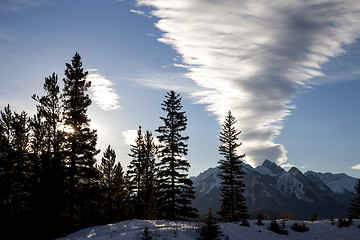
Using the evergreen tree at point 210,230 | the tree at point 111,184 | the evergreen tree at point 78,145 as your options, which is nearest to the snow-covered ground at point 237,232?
the evergreen tree at point 210,230

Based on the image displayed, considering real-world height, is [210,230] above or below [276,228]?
above

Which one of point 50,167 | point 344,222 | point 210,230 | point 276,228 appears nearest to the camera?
point 210,230

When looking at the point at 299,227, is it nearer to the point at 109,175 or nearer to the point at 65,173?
the point at 65,173

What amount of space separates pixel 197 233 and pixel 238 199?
87.7ft

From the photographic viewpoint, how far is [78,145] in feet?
85.2

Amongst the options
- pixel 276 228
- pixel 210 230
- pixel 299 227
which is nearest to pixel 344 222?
pixel 299 227

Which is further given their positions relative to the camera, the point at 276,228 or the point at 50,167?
the point at 50,167

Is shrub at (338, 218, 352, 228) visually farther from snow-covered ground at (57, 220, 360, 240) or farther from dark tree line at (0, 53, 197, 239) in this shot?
dark tree line at (0, 53, 197, 239)

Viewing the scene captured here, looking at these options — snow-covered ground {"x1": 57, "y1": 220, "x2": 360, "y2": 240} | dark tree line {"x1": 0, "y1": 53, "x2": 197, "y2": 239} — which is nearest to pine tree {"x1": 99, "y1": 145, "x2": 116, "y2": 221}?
dark tree line {"x1": 0, "y1": 53, "x2": 197, "y2": 239}

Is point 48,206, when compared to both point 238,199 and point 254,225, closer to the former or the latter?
point 254,225

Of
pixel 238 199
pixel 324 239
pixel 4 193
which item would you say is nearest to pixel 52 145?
pixel 4 193

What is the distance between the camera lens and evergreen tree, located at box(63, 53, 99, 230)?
25.6m

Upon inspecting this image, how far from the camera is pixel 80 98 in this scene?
87.9 feet

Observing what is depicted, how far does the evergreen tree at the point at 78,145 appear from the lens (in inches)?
1007
